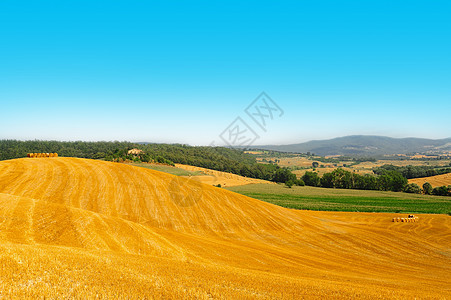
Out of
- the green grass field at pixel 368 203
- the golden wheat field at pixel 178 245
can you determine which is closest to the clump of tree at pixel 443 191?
the green grass field at pixel 368 203

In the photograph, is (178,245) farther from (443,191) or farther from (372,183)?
(372,183)

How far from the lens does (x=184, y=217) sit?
28.1m

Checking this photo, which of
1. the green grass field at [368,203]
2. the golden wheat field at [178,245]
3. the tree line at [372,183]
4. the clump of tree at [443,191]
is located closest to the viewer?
the golden wheat field at [178,245]

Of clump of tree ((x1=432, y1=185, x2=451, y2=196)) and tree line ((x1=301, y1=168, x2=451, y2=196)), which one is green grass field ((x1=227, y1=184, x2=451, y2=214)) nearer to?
clump of tree ((x1=432, y1=185, x2=451, y2=196))

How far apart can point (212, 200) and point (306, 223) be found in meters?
14.3

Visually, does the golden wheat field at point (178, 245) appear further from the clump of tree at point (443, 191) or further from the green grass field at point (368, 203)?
the clump of tree at point (443, 191)

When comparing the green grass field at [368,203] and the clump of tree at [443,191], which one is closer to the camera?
the green grass field at [368,203]

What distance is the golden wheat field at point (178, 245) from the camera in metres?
7.00

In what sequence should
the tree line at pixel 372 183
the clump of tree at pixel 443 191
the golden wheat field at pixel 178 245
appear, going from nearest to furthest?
the golden wheat field at pixel 178 245
the clump of tree at pixel 443 191
the tree line at pixel 372 183

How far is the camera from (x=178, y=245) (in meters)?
17.8

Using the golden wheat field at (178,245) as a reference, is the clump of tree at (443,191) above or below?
below

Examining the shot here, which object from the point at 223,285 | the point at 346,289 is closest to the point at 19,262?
the point at 223,285

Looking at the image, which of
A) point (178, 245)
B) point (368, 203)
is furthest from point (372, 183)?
point (178, 245)

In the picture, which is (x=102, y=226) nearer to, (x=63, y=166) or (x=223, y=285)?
(x=223, y=285)
